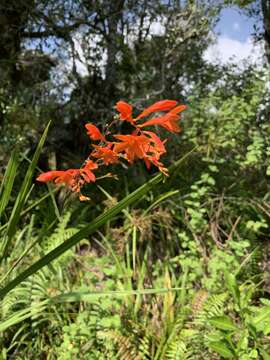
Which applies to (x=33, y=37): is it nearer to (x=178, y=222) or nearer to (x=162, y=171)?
(x=178, y=222)

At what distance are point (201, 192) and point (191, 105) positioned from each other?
2.75 feet

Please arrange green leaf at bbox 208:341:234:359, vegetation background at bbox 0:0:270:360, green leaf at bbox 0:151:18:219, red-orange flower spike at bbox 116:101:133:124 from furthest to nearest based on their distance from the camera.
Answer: vegetation background at bbox 0:0:270:360
green leaf at bbox 208:341:234:359
green leaf at bbox 0:151:18:219
red-orange flower spike at bbox 116:101:133:124

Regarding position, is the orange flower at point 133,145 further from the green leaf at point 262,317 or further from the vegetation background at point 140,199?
the green leaf at point 262,317

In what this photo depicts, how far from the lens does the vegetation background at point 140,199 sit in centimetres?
206

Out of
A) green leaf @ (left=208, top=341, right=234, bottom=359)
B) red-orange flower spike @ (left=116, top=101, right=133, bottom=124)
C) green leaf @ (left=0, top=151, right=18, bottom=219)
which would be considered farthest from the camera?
green leaf @ (left=208, top=341, right=234, bottom=359)

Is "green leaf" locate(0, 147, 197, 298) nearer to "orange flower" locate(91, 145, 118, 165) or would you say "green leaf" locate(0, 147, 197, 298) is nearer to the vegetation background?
"orange flower" locate(91, 145, 118, 165)

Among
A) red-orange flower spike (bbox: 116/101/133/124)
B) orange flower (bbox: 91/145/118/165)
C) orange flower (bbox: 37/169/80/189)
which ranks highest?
red-orange flower spike (bbox: 116/101/133/124)

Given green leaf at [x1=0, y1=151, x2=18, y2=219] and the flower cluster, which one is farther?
green leaf at [x1=0, y1=151, x2=18, y2=219]

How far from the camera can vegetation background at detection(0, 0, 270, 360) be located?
81.1 inches

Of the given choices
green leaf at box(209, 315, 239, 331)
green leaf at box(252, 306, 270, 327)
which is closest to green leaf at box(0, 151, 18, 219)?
green leaf at box(209, 315, 239, 331)

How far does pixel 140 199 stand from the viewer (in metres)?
1.98

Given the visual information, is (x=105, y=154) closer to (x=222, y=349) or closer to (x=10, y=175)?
(x=10, y=175)

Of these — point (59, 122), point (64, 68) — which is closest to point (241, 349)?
point (59, 122)

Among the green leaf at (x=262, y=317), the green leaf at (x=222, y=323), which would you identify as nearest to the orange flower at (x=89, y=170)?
the green leaf at (x=222, y=323)
